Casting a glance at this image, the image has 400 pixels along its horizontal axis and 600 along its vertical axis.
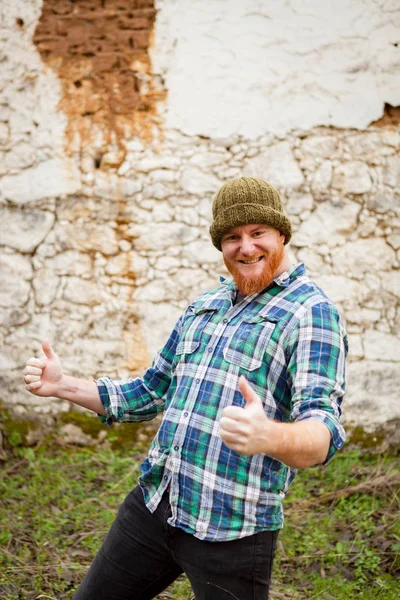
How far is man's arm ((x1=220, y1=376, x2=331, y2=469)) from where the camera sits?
4.46 ft

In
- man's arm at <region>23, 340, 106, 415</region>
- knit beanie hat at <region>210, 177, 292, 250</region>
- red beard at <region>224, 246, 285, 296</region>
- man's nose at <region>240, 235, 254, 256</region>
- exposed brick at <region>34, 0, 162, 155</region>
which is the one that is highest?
exposed brick at <region>34, 0, 162, 155</region>

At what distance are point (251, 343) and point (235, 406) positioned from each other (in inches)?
10.7

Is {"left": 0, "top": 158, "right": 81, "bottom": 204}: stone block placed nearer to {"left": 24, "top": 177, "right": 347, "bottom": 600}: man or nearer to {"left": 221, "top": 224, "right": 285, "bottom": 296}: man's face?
{"left": 24, "top": 177, "right": 347, "bottom": 600}: man

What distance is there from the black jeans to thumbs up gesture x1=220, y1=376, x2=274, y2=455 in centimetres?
47

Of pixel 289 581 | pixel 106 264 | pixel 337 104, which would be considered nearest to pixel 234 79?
pixel 337 104

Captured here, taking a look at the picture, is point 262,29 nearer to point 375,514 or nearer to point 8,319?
point 8,319

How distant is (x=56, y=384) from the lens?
2.04 m

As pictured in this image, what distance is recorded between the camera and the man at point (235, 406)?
163 centimetres

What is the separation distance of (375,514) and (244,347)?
2419 millimetres

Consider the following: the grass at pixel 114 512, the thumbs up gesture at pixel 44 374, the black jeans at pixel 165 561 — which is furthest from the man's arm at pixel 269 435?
the grass at pixel 114 512

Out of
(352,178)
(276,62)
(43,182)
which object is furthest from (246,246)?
(43,182)

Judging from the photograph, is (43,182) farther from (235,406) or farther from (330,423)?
(330,423)

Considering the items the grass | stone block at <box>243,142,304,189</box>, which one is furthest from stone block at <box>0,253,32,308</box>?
stone block at <box>243,142,304,189</box>

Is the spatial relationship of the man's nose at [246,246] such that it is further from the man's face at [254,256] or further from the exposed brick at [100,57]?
the exposed brick at [100,57]
